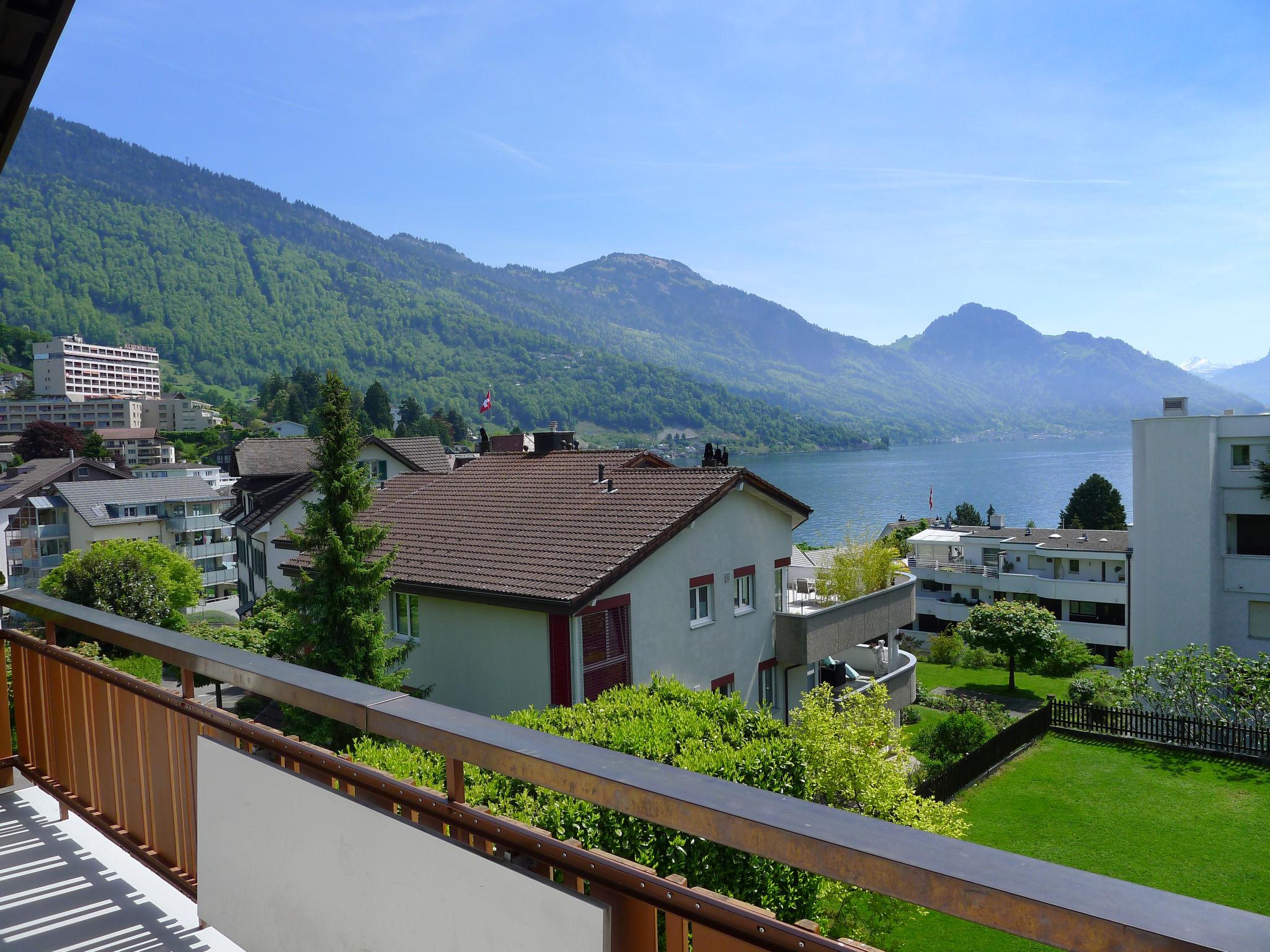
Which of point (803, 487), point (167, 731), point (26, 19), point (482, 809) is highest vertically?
point (26, 19)

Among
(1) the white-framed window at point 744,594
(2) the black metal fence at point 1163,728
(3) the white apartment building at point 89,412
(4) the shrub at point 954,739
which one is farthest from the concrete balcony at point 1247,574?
(3) the white apartment building at point 89,412

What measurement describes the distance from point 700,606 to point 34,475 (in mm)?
74358

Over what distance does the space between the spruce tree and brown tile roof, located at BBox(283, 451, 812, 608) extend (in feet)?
3.08

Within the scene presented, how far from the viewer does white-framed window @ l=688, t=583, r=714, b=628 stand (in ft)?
59.6

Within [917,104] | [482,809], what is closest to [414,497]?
[482,809]

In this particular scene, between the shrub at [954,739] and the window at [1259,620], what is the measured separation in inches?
490

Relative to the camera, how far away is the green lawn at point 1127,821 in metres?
15.0

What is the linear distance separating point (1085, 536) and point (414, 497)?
46.2 meters

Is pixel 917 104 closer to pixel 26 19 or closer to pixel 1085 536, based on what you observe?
pixel 1085 536

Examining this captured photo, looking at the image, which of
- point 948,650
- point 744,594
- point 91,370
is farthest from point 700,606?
point 91,370

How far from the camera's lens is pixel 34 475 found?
71438 mm

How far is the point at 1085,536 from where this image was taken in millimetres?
53375

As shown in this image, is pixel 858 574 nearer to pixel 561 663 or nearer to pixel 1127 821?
pixel 1127 821

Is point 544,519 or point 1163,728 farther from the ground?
point 544,519
